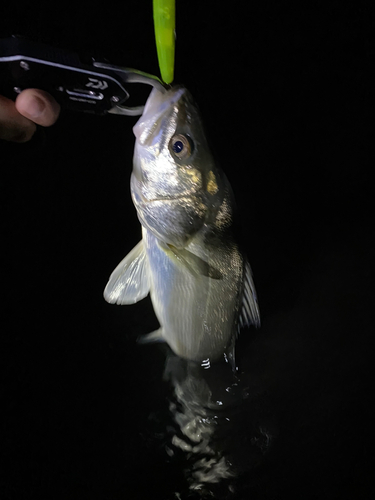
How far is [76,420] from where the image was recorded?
1.43 metres

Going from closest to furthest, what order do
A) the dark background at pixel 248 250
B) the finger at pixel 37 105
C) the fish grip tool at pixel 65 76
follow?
the fish grip tool at pixel 65 76, the finger at pixel 37 105, the dark background at pixel 248 250

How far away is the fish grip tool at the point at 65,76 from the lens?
0.66 metres

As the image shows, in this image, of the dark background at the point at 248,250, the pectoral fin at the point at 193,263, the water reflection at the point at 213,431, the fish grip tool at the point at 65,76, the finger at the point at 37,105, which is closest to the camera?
the fish grip tool at the point at 65,76

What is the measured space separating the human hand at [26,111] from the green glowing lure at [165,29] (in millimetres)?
307

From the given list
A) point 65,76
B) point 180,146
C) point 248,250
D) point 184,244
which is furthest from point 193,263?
point 248,250

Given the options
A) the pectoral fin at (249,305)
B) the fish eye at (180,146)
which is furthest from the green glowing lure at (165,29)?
the pectoral fin at (249,305)

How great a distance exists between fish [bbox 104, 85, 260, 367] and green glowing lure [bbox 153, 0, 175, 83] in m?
0.07

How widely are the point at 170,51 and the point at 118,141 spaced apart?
73 centimetres

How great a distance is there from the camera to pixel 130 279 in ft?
3.43

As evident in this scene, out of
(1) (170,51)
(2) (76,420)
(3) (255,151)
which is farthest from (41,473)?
(3) (255,151)

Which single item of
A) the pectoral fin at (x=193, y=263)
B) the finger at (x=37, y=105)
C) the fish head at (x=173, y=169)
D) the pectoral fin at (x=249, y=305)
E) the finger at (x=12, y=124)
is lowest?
the pectoral fin at (x=249, y=305)

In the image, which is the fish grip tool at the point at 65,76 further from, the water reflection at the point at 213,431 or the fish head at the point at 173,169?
the water reflection at the point at 213,431

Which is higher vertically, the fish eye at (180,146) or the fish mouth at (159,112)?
the fish mouth at (159,112)

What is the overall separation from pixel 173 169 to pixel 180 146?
65 millimetres
